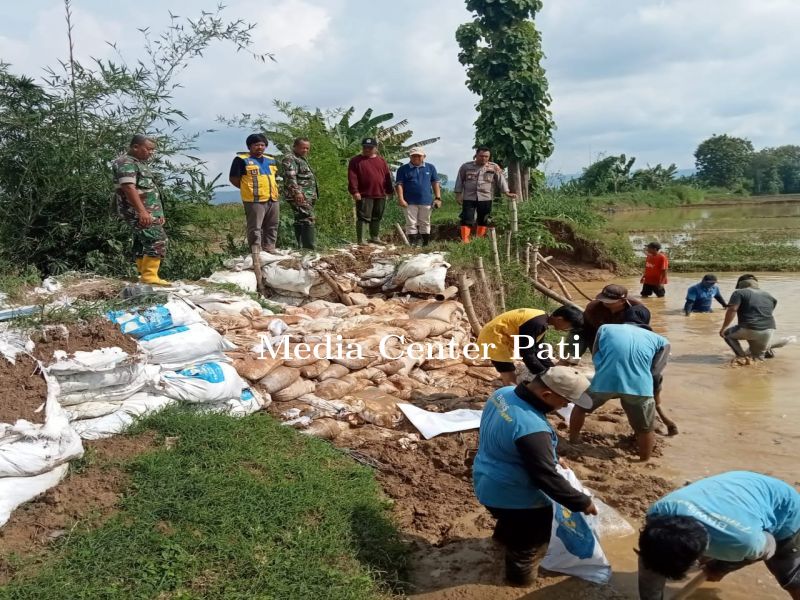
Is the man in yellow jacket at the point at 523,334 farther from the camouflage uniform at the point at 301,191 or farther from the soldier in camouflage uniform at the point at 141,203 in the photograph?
the camouflage uniform at the point at 301,191

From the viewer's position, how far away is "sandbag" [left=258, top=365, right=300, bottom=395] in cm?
450

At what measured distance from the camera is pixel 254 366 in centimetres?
456

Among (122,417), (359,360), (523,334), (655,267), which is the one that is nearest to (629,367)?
(523,334)

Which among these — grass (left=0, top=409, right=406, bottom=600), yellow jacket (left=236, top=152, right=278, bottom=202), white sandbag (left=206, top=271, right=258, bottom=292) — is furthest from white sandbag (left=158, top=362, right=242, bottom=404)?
yellow jacket (left=236, top=152, right=278, bottom=202)

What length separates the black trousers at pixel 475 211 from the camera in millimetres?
8523

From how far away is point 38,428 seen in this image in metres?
3.02

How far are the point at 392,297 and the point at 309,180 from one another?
1908mm

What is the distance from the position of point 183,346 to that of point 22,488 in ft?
4.57

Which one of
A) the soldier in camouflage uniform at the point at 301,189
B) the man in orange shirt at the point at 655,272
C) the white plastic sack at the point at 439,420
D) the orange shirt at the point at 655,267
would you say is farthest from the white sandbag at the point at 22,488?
the orange shirt at the point at 655,267

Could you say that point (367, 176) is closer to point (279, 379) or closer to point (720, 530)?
point (279, 379)

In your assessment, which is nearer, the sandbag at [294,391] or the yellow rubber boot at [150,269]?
the sandbag at [294,391]

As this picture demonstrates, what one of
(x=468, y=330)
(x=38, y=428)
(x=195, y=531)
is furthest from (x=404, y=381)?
(x=38, y=428)

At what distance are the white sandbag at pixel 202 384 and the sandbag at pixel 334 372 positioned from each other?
77 cm

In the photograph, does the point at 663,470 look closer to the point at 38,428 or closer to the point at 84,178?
the point at 38,428
